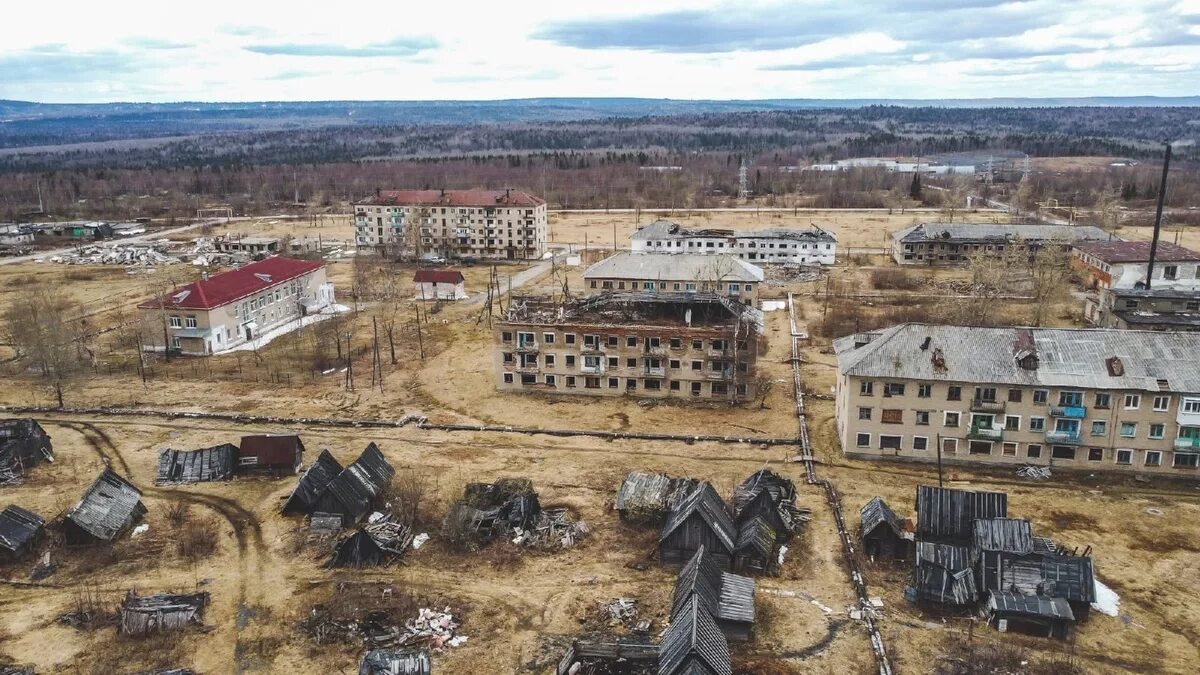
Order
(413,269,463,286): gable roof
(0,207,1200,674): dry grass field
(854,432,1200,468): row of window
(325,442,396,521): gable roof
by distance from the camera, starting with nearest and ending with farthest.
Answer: (0,207,1200,674): dry grass field
(325,442,396,521): gable roof
(854,432,1200,468): row of window
(413,269,463,286): gable roof

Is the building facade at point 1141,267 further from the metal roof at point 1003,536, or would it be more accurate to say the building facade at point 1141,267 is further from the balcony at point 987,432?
the metal roof at point 1003,536

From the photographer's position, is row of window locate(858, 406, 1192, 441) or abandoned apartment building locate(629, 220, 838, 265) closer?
row of window locate(858, 406, 1192, 441)

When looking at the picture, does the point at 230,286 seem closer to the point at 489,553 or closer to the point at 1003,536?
the point at 489,553

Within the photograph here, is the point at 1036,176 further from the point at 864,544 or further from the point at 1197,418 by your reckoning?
the point at 864,544

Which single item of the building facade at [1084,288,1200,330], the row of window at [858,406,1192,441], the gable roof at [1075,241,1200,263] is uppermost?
the gable roof at [1075,241,1200,263]

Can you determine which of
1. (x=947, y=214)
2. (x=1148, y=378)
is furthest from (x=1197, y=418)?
(x=947, y=214)

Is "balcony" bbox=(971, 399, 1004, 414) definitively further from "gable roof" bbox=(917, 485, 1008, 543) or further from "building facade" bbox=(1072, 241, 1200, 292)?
"building facade" bbox=(1072, 241, 1200, 292)

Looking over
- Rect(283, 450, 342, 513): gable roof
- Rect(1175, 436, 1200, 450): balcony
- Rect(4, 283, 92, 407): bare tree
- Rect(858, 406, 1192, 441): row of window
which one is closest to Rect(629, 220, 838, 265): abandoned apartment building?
Rect(4, 283, 92, 407): bare tree

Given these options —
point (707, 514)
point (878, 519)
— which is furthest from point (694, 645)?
point (878, 519)
